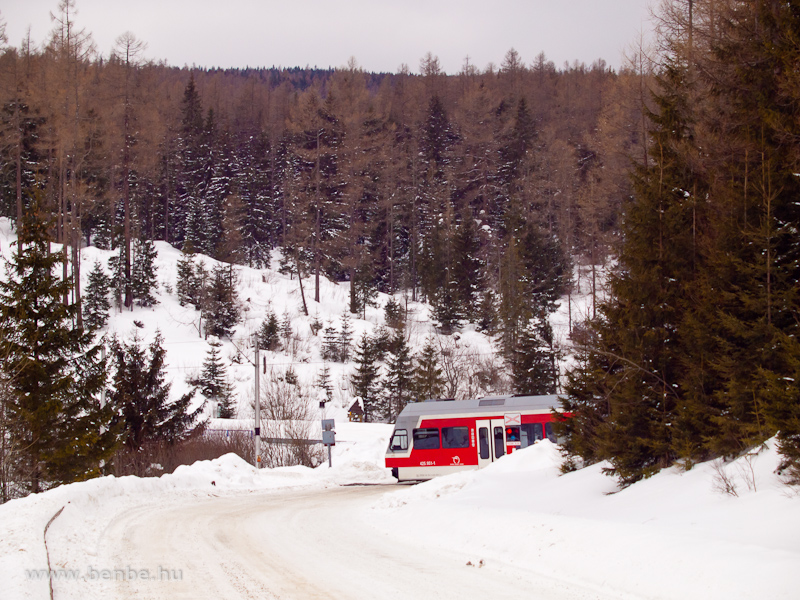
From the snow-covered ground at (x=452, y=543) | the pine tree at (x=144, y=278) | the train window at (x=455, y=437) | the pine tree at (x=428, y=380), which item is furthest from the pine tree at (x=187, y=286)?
the snow-covered ground at (x=452, y=543)

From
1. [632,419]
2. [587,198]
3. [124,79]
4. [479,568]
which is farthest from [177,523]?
[124,79]

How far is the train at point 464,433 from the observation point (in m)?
25.6

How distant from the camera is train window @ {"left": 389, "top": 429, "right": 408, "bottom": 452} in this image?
26375 mm

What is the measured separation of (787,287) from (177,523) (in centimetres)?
1172

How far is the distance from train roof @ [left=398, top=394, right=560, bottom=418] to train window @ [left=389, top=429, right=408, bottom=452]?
2.22 ft

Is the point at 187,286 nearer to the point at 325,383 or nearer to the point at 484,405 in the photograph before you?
the point at 325,383

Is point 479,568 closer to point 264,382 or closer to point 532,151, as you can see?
point 264,382

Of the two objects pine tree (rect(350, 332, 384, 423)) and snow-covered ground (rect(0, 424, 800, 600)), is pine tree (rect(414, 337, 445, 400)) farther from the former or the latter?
snow-covered ground (rect(0, 424, 800, 600))

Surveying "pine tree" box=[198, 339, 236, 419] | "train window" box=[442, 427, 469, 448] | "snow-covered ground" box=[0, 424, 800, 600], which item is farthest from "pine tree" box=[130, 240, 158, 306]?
"snow-covered ground" box=[0, 424, 800, 600]

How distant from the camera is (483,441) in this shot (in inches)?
1019

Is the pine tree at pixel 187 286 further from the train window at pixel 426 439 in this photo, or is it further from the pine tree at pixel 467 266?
the train window at pixel 426 439

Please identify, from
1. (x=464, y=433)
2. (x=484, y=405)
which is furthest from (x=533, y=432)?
(x=464, y=433)

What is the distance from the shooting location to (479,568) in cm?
916

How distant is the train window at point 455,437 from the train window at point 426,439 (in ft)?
0.99
